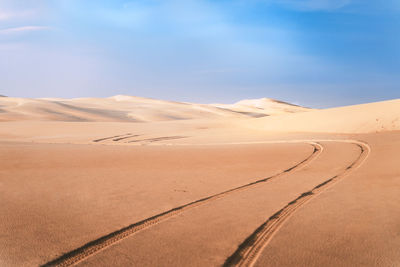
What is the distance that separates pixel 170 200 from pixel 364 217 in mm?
2828

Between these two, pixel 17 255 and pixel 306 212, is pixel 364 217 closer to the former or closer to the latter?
pixel 306 212

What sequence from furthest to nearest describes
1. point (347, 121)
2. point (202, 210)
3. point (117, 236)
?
point (347, 121) < point (202, 210) < point (117, 236)

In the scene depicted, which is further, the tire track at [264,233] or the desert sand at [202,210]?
the desert sand at [202,210]

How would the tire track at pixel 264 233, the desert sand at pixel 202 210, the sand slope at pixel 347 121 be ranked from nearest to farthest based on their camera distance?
the tire track at pixel 264 233 → the desert sand at pixel 202 210 → the sand slope at pixel 347 121

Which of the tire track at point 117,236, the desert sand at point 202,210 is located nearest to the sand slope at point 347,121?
the desert sand at point 202,210

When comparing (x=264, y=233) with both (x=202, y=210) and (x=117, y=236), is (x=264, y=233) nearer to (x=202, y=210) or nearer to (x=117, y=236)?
(x=202, y=210)

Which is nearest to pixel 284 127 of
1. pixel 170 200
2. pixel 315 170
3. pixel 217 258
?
pixel 315 170

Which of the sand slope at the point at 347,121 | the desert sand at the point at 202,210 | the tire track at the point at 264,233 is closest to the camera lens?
the tire track at the point at 264,233

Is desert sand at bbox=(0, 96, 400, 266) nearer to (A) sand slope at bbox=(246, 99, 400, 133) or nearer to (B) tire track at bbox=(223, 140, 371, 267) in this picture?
(B) tire track at bbox=(223, 140, 371, 267)

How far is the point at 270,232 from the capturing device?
3.67 meters

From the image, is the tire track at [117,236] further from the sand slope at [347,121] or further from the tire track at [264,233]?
the sand slope at [347,121]

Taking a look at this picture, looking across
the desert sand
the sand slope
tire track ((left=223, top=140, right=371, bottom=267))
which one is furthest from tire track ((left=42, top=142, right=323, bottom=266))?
the sand slope

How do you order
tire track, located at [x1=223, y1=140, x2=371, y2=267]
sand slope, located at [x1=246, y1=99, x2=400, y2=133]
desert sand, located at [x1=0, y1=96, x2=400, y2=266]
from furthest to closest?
sand slope, located at [x1=246, y1=99, x2=400, y2=133] < desert sand, located at [x1=0, y1=96, x2=400, y2=266] < tire track, located at [x1=223, y1=140, x2=371, y2=267]

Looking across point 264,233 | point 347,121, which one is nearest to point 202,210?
point 264,233
